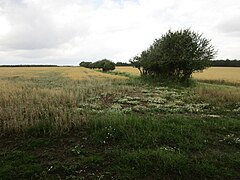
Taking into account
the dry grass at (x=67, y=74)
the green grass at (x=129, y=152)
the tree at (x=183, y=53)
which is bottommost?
the dry grass at (x=67, y=74)

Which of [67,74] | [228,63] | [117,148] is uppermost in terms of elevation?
[117,148]

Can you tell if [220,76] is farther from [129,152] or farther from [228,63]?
[228,63]

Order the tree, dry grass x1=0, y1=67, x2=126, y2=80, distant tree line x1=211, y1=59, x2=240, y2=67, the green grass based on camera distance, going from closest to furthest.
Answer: the green grass, the tree, dry grass x1=0, y1=67, x2=126, y2=80, distant tree line x1=211, y1=59, x2=240, y2=67

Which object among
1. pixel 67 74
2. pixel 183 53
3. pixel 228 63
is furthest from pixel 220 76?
pixel 228 63

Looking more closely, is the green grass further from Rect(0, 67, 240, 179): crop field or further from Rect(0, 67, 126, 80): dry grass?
Rect(0, 67, 126, 80): dry grass

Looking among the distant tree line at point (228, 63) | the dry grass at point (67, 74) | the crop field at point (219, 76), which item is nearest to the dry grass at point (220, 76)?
the crop field at point (219, 76)

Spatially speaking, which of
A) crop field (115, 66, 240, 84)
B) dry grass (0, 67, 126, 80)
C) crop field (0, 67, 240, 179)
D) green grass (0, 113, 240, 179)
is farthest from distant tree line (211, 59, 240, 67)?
green grass (0, 113, 240, 179)

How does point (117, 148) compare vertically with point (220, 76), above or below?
above

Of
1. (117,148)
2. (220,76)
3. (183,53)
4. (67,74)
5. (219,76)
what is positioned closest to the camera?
(117,148)

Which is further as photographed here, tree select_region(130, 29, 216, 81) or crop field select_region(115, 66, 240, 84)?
crop field select_region(115, 66, 240, 84)

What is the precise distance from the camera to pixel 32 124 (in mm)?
9672

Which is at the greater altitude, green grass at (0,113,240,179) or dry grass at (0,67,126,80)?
green grass at (0,113,240,179)

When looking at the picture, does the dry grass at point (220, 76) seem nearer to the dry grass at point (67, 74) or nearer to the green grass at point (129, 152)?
the dry grass at point (67, 74)

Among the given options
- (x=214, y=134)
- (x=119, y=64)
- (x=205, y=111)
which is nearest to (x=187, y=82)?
(x=205, y=111)
